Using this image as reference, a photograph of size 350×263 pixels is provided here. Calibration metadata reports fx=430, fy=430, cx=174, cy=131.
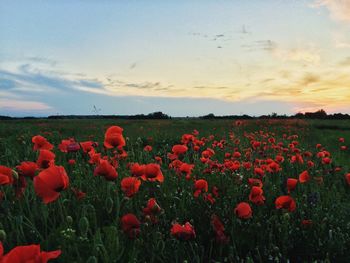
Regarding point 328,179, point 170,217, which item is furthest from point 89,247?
point 328,179

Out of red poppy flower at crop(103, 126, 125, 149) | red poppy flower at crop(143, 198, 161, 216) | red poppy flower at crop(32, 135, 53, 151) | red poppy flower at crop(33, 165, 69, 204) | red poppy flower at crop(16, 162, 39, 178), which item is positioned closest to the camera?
red poppy flower at crop(33, 165, 69, 204)

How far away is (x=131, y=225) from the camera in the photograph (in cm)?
272

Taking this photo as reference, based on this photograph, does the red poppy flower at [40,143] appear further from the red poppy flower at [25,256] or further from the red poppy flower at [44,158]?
the red poppy flower at [25,256]

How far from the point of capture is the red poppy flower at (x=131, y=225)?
2.70 meters

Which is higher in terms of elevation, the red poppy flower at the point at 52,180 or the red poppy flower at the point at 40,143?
the red poppy flower at the point at 40,143

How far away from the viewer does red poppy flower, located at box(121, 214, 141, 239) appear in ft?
8.85

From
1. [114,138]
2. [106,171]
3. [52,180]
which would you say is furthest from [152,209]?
[114,138]

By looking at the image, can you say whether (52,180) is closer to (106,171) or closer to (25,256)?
(106,171)

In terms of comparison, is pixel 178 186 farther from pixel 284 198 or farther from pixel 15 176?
pixel 15 176

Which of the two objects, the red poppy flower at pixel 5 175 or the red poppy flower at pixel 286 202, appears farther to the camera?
the red poppy flower at pixel 286 202

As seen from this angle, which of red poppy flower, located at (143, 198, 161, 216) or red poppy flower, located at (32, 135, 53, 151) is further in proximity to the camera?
red poppy flower, located at (32, 135, 53, 151)

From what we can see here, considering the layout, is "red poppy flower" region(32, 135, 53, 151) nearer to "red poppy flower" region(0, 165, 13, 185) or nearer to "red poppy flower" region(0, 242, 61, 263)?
"red poppy flower" region(0, 165, 13, 185)

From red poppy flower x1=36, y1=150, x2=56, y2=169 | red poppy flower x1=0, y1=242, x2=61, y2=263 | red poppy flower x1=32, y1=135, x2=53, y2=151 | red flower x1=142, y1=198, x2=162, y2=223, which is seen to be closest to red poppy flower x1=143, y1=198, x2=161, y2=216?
red flower x1=142, y1=198, x2=162, y2=223

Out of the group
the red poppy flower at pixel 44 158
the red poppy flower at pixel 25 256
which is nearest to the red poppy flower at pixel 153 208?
the red poppy flower at pixel 44 158
